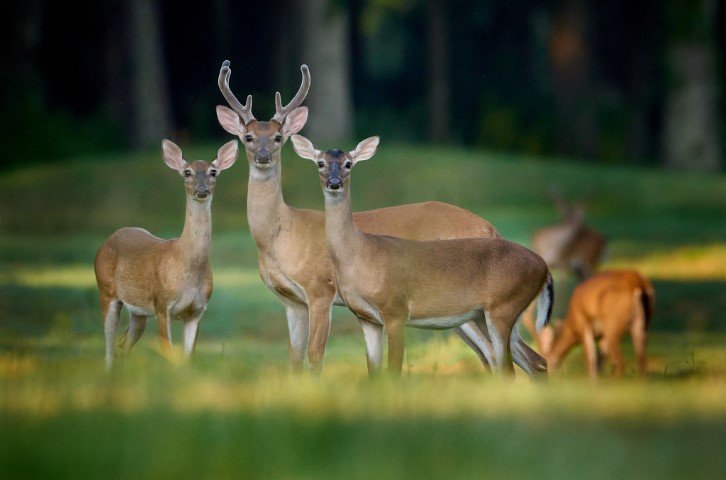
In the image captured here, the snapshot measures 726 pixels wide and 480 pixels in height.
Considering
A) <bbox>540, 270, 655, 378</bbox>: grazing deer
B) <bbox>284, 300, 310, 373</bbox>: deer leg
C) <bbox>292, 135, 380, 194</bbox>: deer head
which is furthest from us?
<bbox>540, 270, 655, 378</bbox>: grazing deer

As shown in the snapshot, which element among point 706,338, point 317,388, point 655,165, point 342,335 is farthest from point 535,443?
point 655,165

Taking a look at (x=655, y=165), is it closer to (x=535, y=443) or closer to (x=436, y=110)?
(x=436, y=110)

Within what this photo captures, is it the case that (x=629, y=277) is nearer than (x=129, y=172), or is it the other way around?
(x=629, y=277)

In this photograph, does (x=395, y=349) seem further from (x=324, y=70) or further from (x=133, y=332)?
(x=324, y=70)

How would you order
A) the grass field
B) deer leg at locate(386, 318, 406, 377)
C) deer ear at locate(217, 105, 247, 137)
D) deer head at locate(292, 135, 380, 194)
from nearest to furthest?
the grass field → deer leg at locate(386, 318, 406, 377) → deer head at locate(292, 135, 380, 194) → deer ear at locate(217, 105, 247, 137)

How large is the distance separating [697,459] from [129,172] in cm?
1884

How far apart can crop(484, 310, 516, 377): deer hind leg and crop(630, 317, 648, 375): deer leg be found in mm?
4331

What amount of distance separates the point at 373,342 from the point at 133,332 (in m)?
2.30

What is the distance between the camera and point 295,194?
23094 millimetres

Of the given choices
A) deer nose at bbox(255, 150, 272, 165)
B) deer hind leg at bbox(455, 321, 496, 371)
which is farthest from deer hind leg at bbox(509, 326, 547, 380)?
deer nose at bbox(255, 150, 272, 165)

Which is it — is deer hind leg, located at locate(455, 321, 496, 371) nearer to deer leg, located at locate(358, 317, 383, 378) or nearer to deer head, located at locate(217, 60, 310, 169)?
deer leg, located at locate(358, 317, 383, 378)

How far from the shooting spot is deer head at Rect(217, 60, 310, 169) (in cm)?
970

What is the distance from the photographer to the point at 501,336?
Result: 905 cm

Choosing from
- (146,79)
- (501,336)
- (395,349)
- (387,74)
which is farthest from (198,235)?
(387,74)
